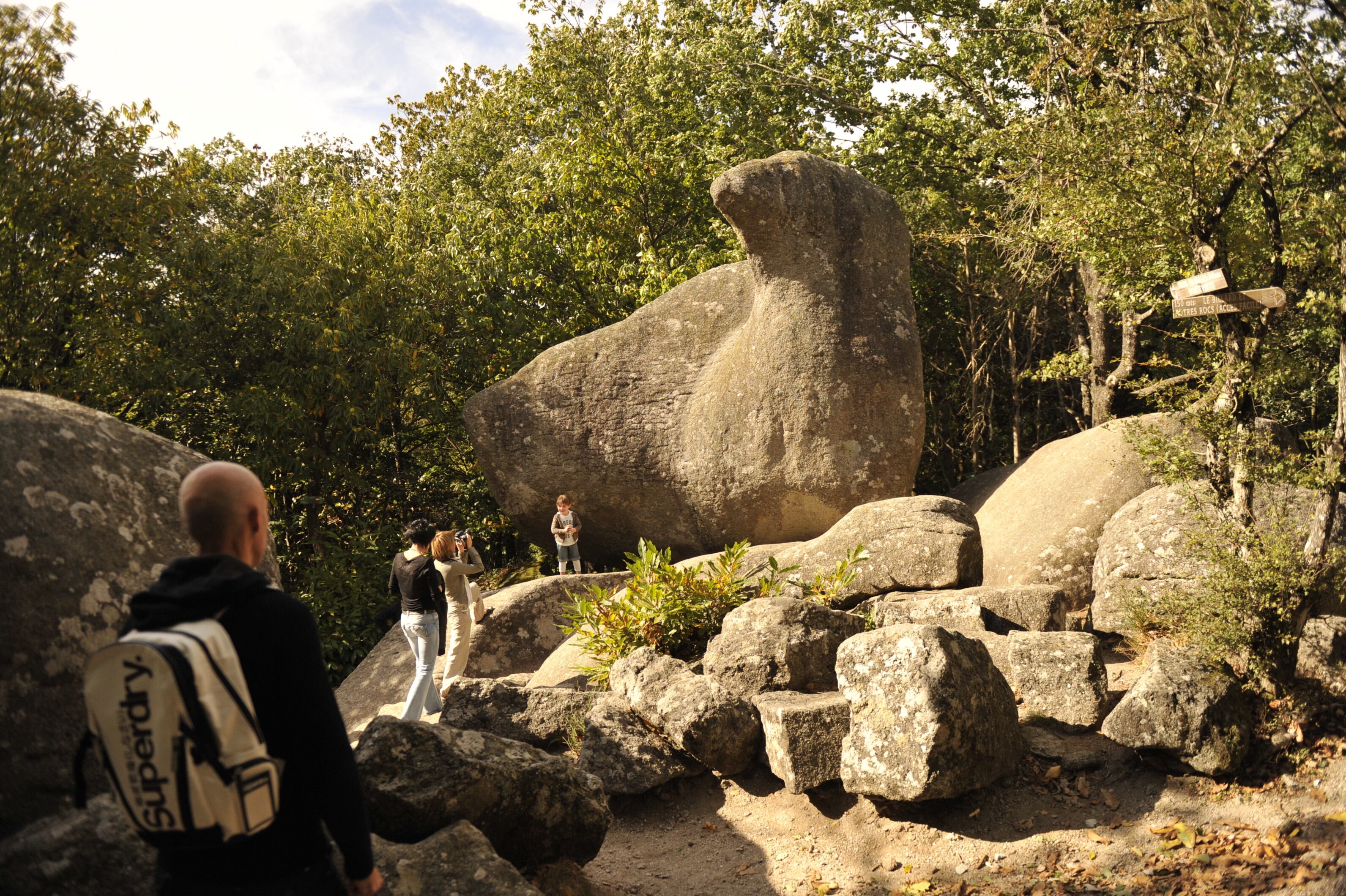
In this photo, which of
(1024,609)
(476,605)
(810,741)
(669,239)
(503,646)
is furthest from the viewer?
(669,239)

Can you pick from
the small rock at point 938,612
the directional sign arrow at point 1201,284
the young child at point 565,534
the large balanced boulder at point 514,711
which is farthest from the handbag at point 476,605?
the directional sign arrow at point 1201,284

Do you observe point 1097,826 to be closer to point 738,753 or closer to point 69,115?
point 738,753

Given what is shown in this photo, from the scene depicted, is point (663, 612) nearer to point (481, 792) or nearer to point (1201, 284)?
point (481, 792)

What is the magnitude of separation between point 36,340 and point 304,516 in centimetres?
380

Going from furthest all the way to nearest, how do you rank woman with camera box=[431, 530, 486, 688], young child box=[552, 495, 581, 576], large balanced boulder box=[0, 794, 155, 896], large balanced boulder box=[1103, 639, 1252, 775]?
young child box=[552, 495, 581, 576] → woman with camera box=[431, 530, 486, 688] → large balanced boulder box=[1103, 639, 1252, 775] → large balanced boulder box=[0, 794, 155, 896]

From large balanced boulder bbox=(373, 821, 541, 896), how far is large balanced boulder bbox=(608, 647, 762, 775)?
7.33ft

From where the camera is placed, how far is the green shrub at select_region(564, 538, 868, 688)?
7.31 metres

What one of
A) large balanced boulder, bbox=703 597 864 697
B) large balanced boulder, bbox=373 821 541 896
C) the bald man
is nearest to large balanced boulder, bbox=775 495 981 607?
large balanced boulder, bbox=703 597 864 697

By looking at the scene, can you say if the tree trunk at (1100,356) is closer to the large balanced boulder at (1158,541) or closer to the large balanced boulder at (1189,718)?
the large balanced boulder at (1158,541)

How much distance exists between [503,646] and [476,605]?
0.61 meters

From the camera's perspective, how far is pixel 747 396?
10125mm

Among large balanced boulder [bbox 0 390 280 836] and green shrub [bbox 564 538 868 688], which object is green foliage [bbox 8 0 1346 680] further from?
large balanced boulder [bbox 0 390 280 836]

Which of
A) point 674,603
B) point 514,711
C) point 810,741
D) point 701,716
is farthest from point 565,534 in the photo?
point 810,741

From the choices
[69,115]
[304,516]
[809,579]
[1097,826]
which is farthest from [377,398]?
[1097,826]
